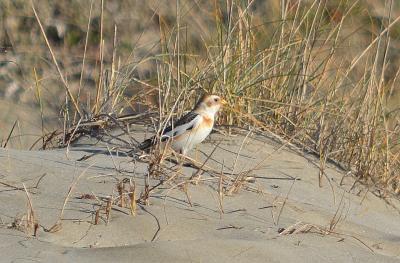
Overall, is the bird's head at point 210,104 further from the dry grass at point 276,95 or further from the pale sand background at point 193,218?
the pale sand background at point 193,218

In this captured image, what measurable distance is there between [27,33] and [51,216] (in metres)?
7.14

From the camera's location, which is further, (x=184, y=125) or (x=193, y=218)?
(x=184, y=125)

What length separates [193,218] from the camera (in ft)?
14.2

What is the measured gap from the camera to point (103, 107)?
6.21 metres

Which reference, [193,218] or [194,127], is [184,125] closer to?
[194,127]

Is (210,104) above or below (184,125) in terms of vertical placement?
above

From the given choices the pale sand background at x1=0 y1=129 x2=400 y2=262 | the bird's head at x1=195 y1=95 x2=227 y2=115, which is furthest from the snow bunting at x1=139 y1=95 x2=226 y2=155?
the pale sand background at x1=0 y1=129 x2=400 y2=262

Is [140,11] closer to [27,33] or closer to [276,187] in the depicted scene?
[27,33]

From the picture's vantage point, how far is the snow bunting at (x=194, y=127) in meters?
5.71

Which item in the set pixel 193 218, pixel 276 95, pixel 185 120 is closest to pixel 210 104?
pixel 185 120

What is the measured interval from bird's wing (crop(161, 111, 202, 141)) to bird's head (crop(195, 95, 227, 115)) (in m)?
0.05

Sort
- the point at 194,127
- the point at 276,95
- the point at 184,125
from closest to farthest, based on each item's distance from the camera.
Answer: the point at 194,127 → the point at 184,125 → the point at 276,95

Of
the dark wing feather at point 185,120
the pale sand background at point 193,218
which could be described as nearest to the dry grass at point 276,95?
the dark wing feather at point 185,120

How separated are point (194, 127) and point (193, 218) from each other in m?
1.40
